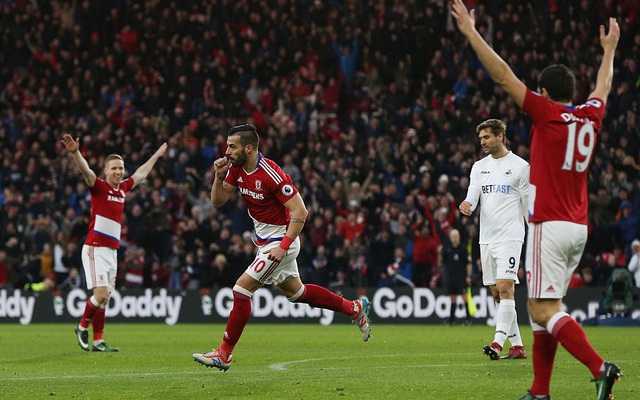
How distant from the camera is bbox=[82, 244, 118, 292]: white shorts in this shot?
14.6m

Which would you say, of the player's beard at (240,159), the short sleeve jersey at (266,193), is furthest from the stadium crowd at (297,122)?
the player's beard at (240,159)

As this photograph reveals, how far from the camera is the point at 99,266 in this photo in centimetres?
1466

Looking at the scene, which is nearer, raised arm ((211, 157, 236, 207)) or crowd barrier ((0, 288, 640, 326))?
raised arm ((211, 157, 236, 207))

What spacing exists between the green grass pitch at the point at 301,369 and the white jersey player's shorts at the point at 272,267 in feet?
3.22

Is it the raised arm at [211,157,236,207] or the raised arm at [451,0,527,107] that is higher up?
the raised arm at [451,0,527,107]

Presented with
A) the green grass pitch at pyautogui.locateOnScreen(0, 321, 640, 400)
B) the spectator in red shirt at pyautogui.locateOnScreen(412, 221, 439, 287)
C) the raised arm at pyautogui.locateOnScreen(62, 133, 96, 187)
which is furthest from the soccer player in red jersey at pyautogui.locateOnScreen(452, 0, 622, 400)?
the spectator in red shirt at pyautogui.locateOnScreen(412, 221, 439, 287)

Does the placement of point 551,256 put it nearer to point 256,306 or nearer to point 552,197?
point 552,197

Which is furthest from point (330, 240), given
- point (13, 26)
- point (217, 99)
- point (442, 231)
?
point (13, 26)

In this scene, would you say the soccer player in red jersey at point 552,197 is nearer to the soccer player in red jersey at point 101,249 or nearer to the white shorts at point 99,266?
the soccer player in red jersey at point 101,249

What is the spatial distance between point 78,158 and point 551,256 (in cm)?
830

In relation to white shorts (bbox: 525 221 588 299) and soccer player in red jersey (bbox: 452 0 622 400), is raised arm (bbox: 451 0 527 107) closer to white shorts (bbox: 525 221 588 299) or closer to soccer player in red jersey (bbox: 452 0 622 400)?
soccer player in red jersey (bbox: 452 0 622 400)

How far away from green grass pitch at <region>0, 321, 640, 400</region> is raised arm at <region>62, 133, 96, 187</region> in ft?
7.84

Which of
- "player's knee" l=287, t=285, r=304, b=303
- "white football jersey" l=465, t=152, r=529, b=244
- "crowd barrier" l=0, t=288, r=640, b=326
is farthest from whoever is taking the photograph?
"crowd barrier" l=0, t=288, r=640, b=326

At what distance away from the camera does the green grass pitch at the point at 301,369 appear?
8977mm
